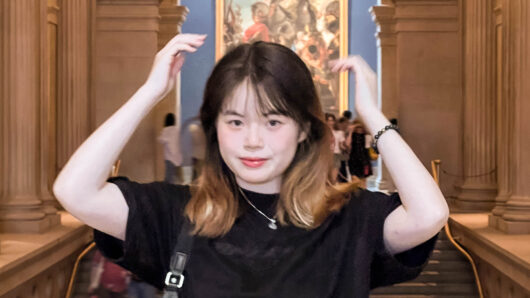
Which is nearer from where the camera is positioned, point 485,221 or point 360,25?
point 485,221

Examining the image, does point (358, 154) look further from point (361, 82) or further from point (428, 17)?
point (361, 82)

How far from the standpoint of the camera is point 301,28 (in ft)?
96.4

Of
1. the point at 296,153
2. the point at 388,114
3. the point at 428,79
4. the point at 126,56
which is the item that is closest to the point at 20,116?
the point at 126,56

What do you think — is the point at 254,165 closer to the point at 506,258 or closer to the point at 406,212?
the point at 406,212

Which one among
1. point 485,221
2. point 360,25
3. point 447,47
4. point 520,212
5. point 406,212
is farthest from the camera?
point 360,25

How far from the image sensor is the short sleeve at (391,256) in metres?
2.70

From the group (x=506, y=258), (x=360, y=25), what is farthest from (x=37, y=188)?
(x=360, y=25)

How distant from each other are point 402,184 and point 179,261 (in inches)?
26.1

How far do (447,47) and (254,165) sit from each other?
51.9 ft

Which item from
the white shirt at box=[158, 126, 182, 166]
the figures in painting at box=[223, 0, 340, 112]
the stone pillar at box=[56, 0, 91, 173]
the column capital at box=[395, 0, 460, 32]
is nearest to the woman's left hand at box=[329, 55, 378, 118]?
the white shirt at box=[158, 126, 182, 166]

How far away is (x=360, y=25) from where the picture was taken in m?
28.4

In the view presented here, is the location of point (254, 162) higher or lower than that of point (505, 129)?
lower

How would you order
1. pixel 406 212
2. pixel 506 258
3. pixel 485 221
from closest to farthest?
pixel 406 212 < pixel 506 258 < pixel 485 221

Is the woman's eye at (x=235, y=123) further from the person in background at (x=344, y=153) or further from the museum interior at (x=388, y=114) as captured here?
the person in background at (x=344, y=153)
